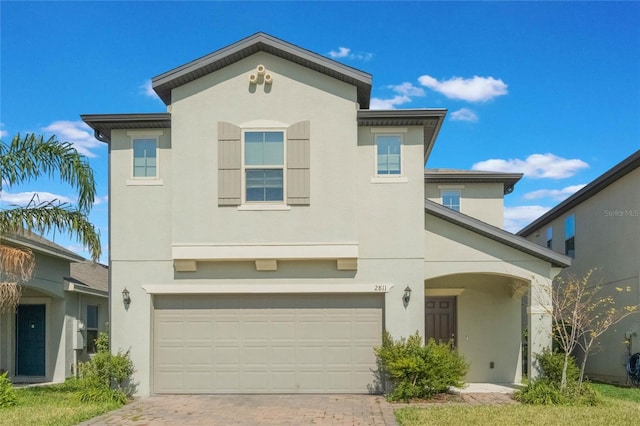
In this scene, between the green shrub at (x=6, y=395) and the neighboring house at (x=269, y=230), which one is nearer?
the green shrub at (x=6, y=395)

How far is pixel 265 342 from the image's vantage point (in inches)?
559

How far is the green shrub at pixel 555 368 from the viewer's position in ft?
43.5

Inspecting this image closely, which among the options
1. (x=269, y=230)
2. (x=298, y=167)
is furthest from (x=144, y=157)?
(x=298, y=167)

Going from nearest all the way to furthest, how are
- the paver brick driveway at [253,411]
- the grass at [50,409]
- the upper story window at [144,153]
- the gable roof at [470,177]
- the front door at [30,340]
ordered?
the grass at [50,409], the paver brick driveway at [253,411], the upper story window at [144,153], the front door at [30,340], the gable roof at [470,177]

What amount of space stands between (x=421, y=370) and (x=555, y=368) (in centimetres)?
291

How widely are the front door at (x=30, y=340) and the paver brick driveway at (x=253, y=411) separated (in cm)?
664

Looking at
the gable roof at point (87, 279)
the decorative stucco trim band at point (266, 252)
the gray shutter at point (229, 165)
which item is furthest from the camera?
the gable roof at point (87, 279)

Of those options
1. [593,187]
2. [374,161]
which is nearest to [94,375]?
[374,161]

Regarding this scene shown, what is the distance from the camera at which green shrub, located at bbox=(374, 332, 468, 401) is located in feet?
42.3

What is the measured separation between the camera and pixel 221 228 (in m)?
14.0

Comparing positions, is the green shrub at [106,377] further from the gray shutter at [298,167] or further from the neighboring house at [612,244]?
the neighboring house at [612,244]

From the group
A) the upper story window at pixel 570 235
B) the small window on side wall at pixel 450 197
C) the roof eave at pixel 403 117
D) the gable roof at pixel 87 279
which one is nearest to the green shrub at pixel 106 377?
the gable roof at pixel 87 279

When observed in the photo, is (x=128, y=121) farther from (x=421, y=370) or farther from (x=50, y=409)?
(x=421, y=370)

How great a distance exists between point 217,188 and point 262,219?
117cm
